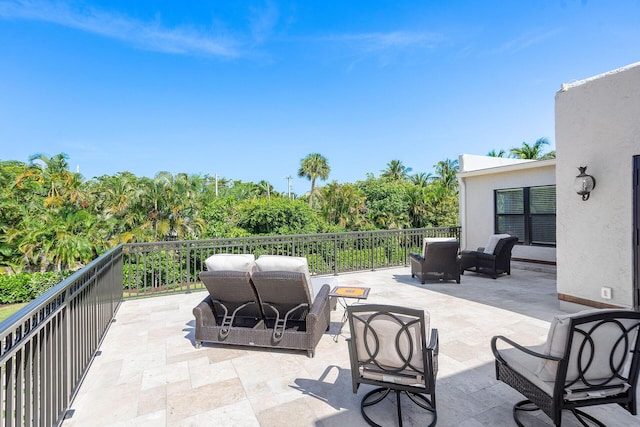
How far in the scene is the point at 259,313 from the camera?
3.58 metres

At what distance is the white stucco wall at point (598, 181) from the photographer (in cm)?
392

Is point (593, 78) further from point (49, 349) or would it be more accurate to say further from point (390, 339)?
point (49, 349)

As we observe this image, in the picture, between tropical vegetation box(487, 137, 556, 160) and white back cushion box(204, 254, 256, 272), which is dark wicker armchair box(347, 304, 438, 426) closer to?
white back cushion box(204, 254, 256, 272)

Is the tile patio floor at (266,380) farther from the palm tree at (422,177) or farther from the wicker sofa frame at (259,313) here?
the palm tree at (422,177)

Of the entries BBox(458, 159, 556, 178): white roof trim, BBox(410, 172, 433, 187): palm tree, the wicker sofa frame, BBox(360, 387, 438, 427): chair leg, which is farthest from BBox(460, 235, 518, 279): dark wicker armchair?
BBox(410, 172, 433, 187): palm tree

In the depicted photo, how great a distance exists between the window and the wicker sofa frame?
22.3ft

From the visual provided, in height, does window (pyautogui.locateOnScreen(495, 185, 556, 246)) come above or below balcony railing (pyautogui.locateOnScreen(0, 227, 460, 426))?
above

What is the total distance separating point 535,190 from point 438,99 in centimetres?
532

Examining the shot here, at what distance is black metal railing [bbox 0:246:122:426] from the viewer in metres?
1.45

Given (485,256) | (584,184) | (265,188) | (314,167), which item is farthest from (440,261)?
(265,188)

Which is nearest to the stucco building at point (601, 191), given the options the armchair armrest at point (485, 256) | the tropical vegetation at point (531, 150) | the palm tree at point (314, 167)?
the armchair armrest at point (485, 256)

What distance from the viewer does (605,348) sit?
184cm

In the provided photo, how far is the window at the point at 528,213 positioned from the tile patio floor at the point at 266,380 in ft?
11.9

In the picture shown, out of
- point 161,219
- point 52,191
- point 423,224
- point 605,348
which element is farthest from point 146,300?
point 423,224
